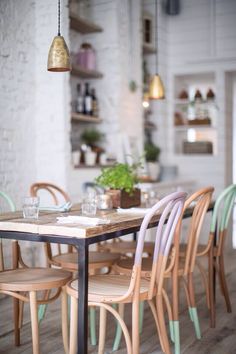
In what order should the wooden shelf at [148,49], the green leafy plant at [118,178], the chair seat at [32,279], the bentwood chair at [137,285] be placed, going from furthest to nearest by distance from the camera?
the wooden shelf at [148,49] → the green leafy plant at [118,178] → the chair seat at [32,279] → the bentwood chair at [137,285]

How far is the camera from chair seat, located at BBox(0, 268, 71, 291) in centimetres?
256

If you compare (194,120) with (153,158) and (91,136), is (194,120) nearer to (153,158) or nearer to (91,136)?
(153,158)

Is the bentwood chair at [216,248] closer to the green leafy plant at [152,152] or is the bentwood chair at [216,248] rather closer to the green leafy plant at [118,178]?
the green leafy plant at [118,178]

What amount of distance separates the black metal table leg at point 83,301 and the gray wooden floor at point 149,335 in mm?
703

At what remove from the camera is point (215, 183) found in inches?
247

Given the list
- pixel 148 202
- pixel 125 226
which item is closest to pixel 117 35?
pixel 148 202

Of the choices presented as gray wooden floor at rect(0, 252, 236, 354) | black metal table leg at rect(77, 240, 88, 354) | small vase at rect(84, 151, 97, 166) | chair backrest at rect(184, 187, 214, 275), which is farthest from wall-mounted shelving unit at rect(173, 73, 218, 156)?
black metal table leg at rect(77, 240, 88, 354)

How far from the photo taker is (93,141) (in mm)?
5332

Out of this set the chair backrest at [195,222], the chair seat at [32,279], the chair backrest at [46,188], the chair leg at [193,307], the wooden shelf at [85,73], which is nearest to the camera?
the chair seat at [32,279]

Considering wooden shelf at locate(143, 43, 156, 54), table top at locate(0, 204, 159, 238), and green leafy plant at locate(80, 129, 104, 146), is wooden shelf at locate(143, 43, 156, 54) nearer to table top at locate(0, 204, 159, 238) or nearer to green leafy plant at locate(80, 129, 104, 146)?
green leafy plant at locate(80, 129, 104, 146)

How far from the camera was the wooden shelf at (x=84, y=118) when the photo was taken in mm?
4821

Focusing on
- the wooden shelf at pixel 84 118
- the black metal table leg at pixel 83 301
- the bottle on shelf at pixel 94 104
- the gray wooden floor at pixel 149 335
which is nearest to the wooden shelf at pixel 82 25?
the bottle on shelf at pixel 94 104

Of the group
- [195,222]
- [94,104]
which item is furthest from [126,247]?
[94,104]

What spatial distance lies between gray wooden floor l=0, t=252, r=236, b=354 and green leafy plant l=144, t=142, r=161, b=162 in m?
2.60
